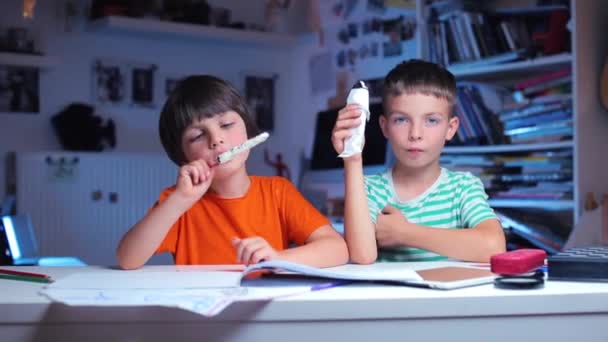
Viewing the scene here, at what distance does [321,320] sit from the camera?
30.7 inches

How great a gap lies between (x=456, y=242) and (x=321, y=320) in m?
0.53

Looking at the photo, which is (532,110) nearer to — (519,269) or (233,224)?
(233,224)

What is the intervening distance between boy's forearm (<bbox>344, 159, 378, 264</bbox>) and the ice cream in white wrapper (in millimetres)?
58

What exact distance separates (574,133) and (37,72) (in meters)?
2.53

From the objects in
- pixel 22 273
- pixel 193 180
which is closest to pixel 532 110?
pixel 193 180

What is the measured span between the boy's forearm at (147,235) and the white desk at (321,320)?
0.34 m

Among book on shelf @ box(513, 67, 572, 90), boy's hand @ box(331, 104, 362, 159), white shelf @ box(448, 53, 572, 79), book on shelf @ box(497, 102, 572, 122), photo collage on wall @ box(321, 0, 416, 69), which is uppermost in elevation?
photo collage on wall @ box(321, 0, 416, 69)

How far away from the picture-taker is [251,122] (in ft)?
4.82

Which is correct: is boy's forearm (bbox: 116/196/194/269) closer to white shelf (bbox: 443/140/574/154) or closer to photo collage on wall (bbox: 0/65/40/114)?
white shelf (bbox: 443/140/574/154)

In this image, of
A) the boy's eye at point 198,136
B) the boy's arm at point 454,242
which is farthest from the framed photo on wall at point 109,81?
the boy's arm at point 454,242

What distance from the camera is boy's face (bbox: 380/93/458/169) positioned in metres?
1.40

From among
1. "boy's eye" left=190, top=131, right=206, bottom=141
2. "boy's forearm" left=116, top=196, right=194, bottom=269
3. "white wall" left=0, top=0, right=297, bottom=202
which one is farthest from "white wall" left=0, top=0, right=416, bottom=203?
"boy's forearm" left=116, top=196, right=194, bottom=269

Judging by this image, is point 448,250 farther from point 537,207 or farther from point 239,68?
point 239,68

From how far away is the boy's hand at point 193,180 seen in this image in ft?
3.78
